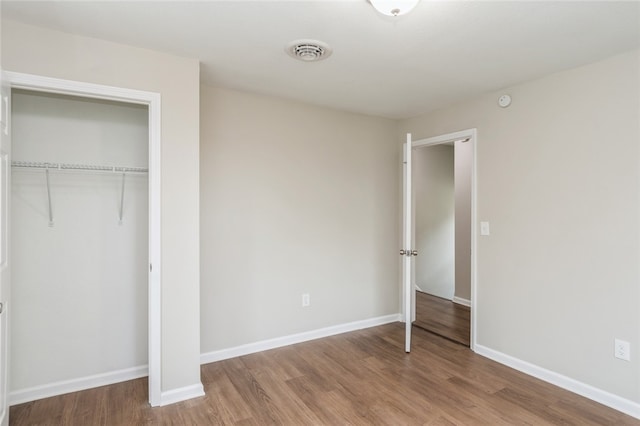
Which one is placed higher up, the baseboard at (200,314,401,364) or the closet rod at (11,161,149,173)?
the closet rod at (11,161,149,173)

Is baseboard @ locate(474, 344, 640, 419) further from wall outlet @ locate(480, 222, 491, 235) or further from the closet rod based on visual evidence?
the closet rod

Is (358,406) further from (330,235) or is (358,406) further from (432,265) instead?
(432,265)

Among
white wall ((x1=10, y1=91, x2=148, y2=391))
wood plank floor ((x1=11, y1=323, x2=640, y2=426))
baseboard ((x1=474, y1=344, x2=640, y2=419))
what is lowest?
wood plank floor ((x1=11, y1=323, x2=640, y2=426))

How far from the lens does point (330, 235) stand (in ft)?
12.2

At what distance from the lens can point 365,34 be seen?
2.07 m

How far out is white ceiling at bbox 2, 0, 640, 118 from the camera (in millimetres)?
1806

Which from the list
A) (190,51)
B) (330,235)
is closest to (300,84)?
(190,51)

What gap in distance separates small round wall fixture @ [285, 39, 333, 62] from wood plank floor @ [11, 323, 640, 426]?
236cm

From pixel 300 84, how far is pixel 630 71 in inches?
90.6

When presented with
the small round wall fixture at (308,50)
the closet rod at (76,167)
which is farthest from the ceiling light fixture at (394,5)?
the closet rod at (76,167)

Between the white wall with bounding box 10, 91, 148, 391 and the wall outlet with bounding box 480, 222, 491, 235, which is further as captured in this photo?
the wall outlet with bounding box 480, 222, 491, 235

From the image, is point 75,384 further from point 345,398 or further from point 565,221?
point 565,221

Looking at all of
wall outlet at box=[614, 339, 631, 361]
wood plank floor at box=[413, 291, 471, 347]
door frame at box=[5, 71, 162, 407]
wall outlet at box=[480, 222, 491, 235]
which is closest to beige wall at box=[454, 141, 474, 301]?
wood plank floor at box=[413, 291, 471, 347]

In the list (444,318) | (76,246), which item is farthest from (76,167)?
(444,318)
